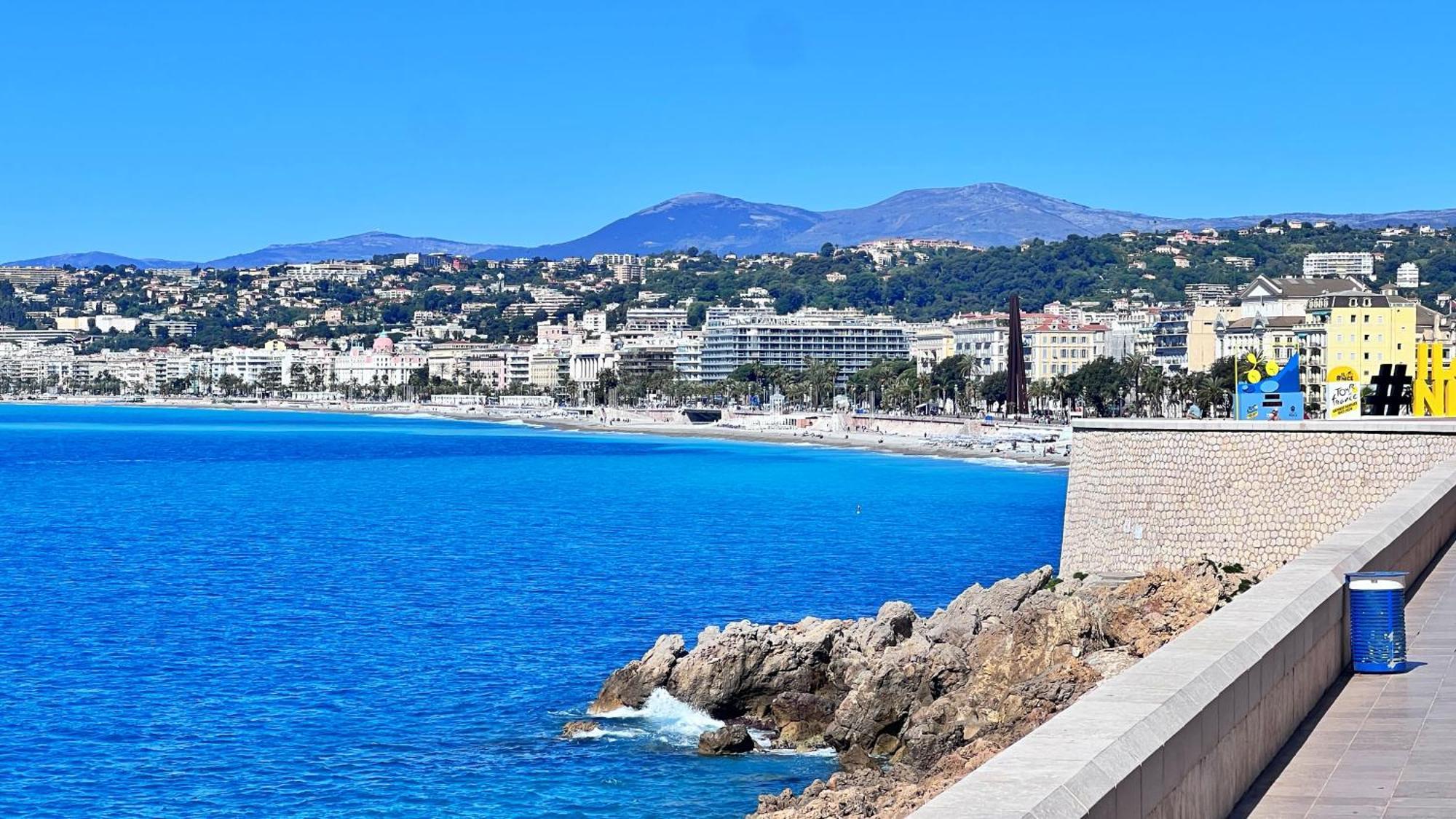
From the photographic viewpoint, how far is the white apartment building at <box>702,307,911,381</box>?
154375mm

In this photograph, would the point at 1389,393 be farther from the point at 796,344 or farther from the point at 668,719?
the point at 796,344

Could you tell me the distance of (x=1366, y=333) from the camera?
6906cm

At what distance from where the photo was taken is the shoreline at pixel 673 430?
266 feet

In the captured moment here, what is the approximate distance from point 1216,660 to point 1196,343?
10533cm

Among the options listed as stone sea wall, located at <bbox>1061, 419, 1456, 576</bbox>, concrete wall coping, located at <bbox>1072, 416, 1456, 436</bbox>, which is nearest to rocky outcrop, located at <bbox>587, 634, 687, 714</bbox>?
stone sea wall, located at <bbox>1061, 419, 1456, 576</bbox>

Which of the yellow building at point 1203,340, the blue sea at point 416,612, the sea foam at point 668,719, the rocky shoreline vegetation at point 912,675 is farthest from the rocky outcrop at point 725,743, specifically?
the yellow building at point 1203,340

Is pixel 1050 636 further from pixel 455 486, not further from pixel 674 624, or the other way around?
pixel 455 486

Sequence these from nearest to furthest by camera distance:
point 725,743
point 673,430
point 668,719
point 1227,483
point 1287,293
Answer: point 725,743 < point 668,719 < point 1227,483 < point 1287,293 < point 673,430

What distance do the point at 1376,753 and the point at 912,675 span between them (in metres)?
9.51

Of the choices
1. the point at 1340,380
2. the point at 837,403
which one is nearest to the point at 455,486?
the point at 1340,380

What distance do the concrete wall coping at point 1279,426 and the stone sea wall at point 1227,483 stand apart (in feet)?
0.05

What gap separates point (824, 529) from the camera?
43062 millimetres

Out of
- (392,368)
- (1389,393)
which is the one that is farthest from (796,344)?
(1389,393)

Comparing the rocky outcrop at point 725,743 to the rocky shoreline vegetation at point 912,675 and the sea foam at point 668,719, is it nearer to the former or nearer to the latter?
the rocky shoreline vegetation at point 912,675
